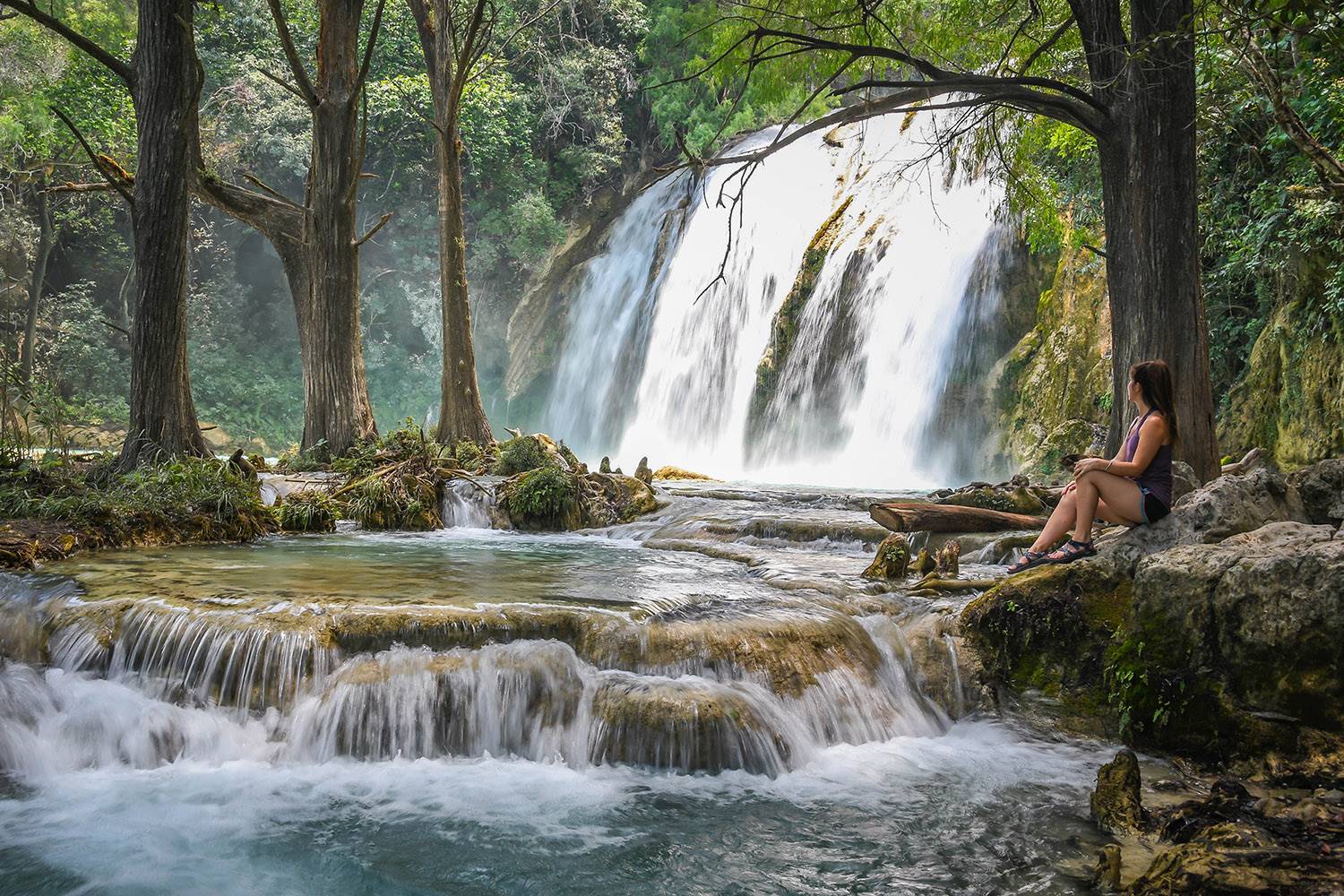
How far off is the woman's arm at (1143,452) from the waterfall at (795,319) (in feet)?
25.0

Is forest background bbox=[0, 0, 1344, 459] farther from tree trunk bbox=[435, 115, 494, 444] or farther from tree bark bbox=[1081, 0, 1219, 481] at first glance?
tree bark bbox=[1081, 0, 1219, 481]

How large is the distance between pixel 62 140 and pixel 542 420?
16259 millimetres

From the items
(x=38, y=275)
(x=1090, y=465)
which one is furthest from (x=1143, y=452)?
(x=38, y=275)

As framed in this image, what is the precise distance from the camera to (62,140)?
1045 inches

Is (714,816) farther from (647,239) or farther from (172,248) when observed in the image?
(647,239)

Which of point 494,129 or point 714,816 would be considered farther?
point 494,129

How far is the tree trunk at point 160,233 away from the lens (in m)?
11.5

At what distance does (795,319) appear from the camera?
66.2ft

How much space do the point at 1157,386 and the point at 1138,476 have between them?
24.4 inches

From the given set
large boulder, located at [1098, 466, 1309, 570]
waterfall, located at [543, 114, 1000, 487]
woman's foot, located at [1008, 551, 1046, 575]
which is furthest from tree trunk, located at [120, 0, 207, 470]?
large boulder, located at [1098, 466, 1309, 570]

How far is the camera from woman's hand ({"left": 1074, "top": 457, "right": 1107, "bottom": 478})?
6.00m

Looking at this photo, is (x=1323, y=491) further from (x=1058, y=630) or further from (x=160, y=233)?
(x=160, y=233)

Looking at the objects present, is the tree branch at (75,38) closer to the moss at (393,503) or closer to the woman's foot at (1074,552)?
the moss at (393,503)

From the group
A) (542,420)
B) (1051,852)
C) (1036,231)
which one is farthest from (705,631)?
(542,420)
